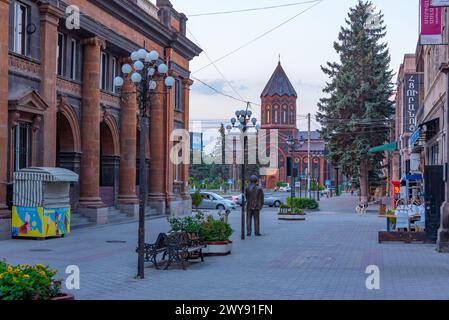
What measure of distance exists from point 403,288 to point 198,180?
109m

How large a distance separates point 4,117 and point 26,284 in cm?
1506

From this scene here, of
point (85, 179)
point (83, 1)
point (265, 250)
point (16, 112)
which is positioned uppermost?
point (83, 1)

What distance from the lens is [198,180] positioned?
121m

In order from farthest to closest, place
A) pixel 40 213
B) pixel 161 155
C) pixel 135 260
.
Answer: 1. pixel 161 155
2. pixel 40 213
3. pixel 135 260

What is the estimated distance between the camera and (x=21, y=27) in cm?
2309

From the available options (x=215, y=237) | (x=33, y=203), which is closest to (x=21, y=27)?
(x=33, y=203)

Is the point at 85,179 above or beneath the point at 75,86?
beneath

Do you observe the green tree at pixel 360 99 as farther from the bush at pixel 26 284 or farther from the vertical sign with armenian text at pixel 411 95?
the bush at pixel 26 284

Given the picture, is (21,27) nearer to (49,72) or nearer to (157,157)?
(49,72)

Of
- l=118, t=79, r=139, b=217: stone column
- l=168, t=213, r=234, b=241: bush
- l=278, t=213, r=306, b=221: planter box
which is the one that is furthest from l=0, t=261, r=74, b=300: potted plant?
l=278, t=213, r=306, b=221: planter box

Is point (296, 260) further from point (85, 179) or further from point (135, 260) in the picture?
point (85, 179)

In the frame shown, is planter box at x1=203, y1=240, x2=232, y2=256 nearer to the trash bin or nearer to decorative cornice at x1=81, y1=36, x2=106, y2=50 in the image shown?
the trash bin

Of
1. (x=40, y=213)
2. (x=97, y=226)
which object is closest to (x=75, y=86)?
(x=97, y=226)

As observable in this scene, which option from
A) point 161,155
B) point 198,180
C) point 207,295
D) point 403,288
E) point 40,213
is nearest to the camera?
point 207,295
